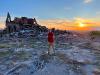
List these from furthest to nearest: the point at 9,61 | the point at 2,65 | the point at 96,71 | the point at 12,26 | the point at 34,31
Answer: the point at 12,26, the point at 34,31, the point at 9,61, the point at 2,65, the point at 96,71

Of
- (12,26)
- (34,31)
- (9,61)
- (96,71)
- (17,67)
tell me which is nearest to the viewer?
(96,71)

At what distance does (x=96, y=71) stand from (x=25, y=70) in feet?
14.5

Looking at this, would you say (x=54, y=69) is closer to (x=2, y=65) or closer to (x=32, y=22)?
(x=2, y=65)

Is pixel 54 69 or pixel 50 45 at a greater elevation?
pixel 50 45

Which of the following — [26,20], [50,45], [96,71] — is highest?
[26,20]

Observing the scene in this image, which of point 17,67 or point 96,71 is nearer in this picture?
point 96,71

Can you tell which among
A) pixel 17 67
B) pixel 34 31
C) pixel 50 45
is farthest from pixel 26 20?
pixel 17 67

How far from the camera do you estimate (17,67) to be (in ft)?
48.8

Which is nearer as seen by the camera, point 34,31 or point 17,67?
point 17,67

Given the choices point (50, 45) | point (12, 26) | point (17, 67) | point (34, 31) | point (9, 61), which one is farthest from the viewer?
point (12, 26)

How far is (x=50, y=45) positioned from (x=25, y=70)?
5.47 m

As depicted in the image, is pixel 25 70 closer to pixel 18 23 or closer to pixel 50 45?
pixel 50 45

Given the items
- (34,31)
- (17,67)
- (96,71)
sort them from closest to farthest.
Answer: (96,71) < (17,67) < (34,31)

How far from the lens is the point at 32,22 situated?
57562 millimetres
